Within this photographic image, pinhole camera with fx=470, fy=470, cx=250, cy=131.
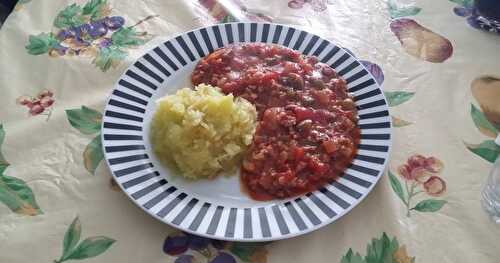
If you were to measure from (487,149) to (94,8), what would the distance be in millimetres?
1107

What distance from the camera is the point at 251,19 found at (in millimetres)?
1370

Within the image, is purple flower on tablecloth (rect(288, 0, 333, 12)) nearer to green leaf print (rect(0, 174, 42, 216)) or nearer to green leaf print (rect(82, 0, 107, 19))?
green leaf print (rect(82, 0, 107, 19))

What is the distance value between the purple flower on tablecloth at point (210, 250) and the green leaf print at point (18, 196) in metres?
0.28

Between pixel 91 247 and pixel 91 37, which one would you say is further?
pixel 91 37

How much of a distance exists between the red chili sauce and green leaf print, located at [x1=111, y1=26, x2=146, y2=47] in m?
0.23

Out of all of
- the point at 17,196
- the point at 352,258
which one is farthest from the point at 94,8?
the point at 352,258

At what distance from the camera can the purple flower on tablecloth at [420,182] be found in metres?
0.93

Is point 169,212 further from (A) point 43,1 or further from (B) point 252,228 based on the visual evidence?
(A) point 43,1

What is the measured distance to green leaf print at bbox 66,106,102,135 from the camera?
3.56ft

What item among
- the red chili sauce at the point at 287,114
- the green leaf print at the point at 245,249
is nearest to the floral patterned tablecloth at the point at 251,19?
the green leaf print at the point at 245,249

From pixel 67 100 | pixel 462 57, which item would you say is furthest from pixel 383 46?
pixel 67 100

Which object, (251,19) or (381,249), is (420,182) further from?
(251,19)

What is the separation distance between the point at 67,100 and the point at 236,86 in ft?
1.36

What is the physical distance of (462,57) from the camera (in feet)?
4.00
